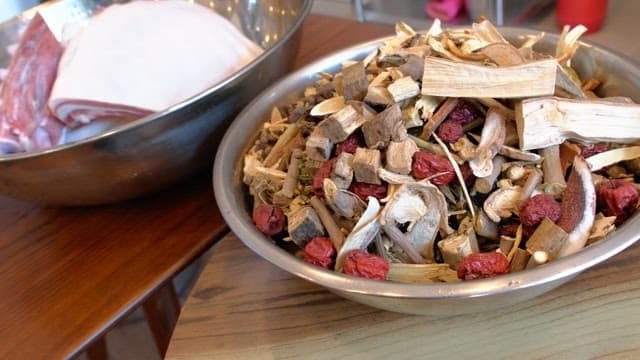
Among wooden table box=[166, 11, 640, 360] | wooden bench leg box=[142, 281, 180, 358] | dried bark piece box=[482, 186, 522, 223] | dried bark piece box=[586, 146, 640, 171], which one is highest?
dried bark piece box=[586, 146, 640, 171]

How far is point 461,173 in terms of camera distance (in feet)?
1.84

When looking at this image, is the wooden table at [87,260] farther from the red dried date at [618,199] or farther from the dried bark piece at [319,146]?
the red dried date at [618,199]

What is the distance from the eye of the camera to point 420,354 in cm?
55

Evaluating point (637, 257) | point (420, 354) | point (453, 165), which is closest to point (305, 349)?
point (420, 354)

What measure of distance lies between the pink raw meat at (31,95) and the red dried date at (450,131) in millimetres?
453

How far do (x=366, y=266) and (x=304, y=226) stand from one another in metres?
0.08

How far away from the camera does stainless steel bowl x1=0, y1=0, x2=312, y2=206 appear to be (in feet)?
2.15

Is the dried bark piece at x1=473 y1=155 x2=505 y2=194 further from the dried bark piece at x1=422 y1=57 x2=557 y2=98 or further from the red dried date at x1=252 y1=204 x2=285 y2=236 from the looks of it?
the red dried date at x1=252 y1=204 x2=285 y2=236

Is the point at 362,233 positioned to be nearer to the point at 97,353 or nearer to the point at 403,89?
the point at 403,89

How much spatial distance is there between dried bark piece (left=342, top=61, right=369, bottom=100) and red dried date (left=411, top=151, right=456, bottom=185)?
3.6 inches

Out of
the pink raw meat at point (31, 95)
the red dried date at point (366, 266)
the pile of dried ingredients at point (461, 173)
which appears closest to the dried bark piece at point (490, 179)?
the pile of dried ingredients at point (461, 173)

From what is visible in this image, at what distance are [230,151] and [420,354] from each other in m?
0.27

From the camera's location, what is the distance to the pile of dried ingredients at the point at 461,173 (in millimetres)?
526

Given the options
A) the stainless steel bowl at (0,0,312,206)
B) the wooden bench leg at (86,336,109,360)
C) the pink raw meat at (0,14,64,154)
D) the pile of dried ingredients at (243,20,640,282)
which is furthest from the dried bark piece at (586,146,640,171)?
the wooden bench leg at (86,336,109,360)
